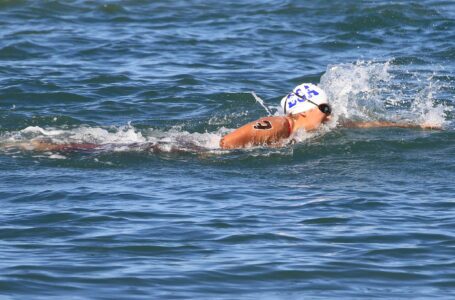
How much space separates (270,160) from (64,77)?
620 cm

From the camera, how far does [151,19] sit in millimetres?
23797

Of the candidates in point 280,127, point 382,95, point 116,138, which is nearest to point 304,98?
point 280,127

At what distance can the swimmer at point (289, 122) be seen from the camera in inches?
520

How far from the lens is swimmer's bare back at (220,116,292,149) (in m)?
13.2

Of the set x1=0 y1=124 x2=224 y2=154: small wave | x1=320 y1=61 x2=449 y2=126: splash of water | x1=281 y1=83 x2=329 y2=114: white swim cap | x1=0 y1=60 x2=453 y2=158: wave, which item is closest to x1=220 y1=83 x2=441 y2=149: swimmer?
x1=281 y1=83 x2=329 y2=114: white swim cap

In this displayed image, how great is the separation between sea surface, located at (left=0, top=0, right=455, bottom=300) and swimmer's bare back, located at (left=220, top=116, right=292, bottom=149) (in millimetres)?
166

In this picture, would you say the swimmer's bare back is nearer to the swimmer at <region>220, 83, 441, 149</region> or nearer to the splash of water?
the swimmer at <region>220, 83, 441, 149</region>

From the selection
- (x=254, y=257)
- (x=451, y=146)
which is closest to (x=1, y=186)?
(x=254, y=257)

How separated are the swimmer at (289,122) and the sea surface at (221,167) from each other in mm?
175

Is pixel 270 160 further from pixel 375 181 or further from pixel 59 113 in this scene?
pixel 59 113

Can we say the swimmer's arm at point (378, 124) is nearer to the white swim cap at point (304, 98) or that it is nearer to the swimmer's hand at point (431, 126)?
the swimmer's hand at point (431, 126)

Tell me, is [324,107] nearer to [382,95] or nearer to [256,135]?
[256,135]

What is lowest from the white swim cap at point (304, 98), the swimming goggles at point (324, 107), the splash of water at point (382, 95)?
the splash of water at point (382, 95)

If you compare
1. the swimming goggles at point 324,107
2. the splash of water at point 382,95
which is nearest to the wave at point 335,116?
the splash of water at point 382,95
